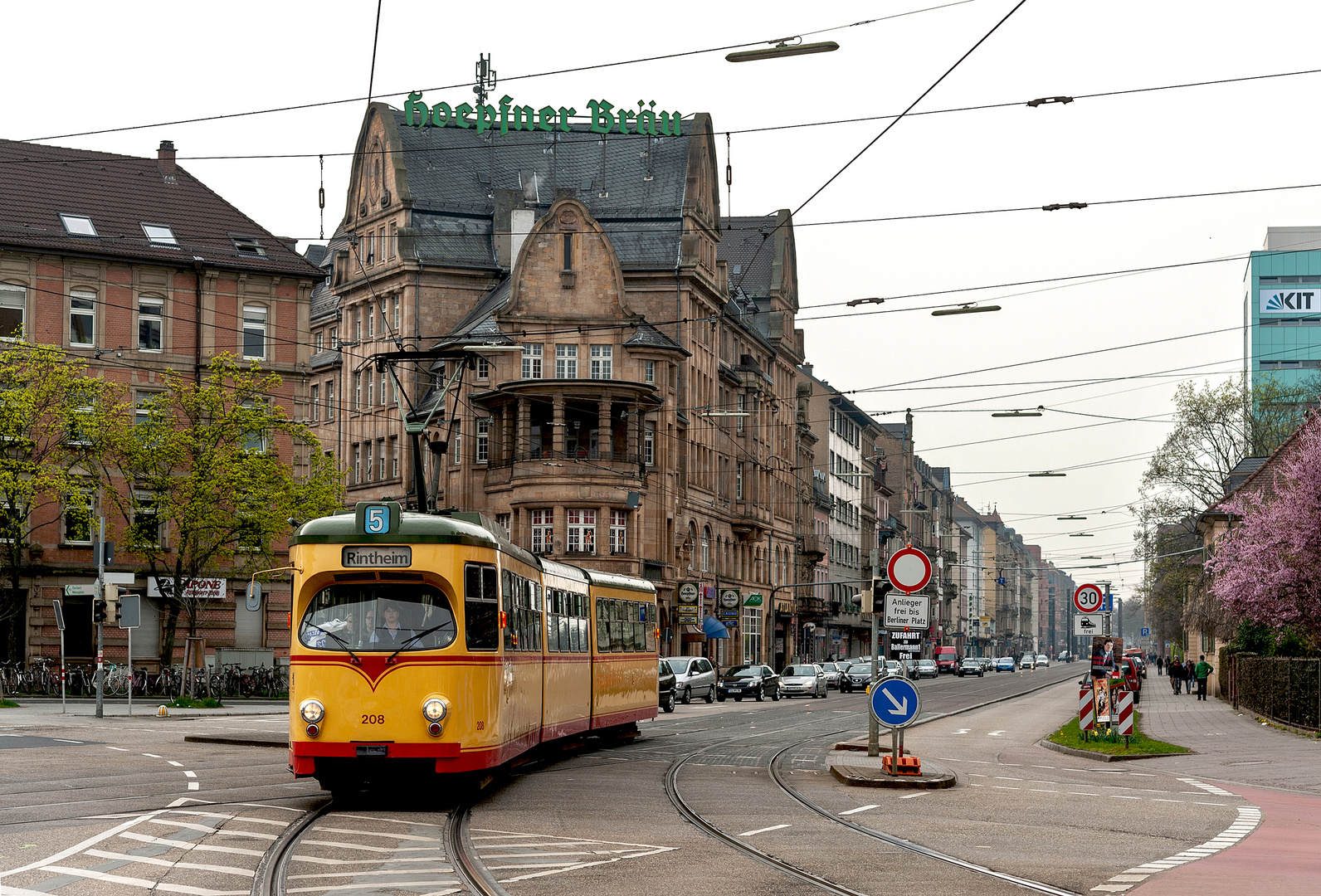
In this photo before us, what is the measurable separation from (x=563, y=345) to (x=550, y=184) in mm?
11187

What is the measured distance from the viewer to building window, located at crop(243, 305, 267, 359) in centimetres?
5662

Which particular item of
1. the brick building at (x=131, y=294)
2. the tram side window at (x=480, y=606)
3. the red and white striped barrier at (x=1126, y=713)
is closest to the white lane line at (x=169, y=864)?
the tram side window at (x=480, y=606)

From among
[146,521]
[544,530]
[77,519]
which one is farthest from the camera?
[544,530]

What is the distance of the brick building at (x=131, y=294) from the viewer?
173ft

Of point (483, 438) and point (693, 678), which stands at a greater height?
point (483, 438)

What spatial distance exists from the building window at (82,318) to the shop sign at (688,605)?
1038 inches

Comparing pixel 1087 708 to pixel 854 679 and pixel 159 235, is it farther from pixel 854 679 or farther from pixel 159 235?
pixel 854 679

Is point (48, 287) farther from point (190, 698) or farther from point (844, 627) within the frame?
point (844, 627)

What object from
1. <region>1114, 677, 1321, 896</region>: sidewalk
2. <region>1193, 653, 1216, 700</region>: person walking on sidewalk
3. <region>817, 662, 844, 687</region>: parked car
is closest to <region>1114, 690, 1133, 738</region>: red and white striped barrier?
<region>1114, 677, 1321, 896</region>: sidewalk

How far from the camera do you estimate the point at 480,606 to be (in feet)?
57.2


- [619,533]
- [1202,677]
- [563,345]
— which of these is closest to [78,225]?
[563,345]

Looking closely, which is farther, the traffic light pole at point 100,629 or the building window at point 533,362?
the building window at point 533,362

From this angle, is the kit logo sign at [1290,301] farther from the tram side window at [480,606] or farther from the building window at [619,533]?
the tram side window at [480,606]

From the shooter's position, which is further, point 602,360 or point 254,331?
point 602,360
